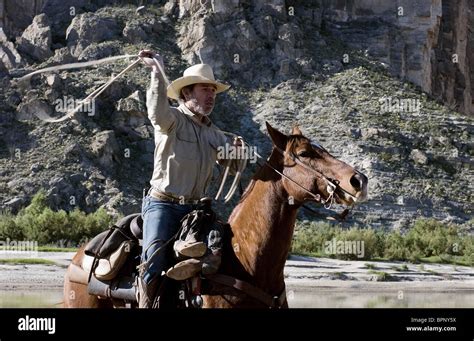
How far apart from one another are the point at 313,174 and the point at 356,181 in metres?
0.34

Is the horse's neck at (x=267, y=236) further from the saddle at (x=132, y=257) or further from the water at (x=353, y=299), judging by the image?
the water at (x=353, y=299)

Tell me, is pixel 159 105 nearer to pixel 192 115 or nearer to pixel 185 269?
pixel 192 115

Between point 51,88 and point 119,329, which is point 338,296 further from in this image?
point 51,88

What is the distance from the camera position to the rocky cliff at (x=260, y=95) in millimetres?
36031

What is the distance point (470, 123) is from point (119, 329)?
3815 centimetres

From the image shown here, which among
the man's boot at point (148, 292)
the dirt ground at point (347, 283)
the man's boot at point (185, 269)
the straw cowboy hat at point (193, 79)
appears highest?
the straw cowboy hat at point (193, 79)

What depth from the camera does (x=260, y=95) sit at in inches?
1732

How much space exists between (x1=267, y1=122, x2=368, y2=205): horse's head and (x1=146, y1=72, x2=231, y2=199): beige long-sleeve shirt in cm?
52

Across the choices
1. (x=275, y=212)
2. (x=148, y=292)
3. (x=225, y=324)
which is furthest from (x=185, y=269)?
(x=275, y=212)

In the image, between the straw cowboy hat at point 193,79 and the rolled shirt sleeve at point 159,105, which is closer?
the rolled shirt sleeve at point 159,105

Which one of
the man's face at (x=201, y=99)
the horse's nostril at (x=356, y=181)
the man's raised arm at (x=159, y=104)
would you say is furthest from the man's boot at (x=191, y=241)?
the horse's nostril at (x=356, y=181)

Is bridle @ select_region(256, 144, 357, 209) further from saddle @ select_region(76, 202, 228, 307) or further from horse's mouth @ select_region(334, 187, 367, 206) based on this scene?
saddle @ select_region(76, 202, 228, 307)

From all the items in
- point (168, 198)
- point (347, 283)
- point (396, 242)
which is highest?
point (168, 198)

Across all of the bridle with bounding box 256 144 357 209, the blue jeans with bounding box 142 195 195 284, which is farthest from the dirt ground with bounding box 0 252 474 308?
the bridle with bounding box 256 144 357 209
